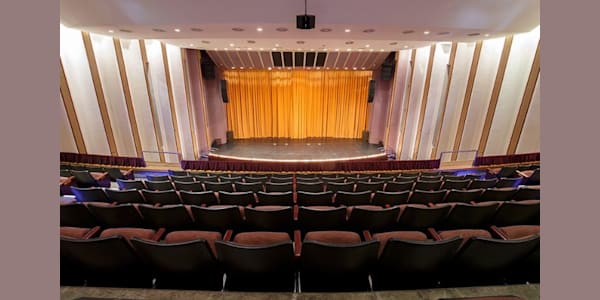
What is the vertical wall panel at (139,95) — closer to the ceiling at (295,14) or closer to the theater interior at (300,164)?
the theater interior at (300,164)

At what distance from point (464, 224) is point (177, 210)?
158 inches

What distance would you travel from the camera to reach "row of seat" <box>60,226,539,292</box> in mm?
2229

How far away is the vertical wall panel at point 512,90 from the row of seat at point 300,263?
10263 millimetres

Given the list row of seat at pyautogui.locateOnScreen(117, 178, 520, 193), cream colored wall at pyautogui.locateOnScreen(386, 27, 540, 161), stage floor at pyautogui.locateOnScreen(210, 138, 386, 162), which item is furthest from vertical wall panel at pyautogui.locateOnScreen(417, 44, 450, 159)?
row of seat at pyautogui.locateOnScreen(117, 178, 520, 193)

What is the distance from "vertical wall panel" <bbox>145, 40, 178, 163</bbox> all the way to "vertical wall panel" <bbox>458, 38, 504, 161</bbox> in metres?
13.5

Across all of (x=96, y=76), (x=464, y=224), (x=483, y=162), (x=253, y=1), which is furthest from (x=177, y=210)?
(x=483, y=162)

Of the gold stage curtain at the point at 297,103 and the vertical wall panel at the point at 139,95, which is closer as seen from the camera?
the vertical wall panel at the point at 139,95

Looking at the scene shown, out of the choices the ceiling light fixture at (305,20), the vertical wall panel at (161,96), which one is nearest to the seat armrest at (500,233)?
the ceiling light fixture at (305,20)

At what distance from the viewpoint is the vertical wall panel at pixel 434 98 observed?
12.0 m

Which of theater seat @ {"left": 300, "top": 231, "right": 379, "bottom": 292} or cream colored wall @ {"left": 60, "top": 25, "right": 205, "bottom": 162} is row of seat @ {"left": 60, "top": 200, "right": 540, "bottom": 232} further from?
cream colored wall @ {"left": 60, "top": 25, "right": 205, "bottom": 162}

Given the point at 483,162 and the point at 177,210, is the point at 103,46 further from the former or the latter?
the point at 483,162

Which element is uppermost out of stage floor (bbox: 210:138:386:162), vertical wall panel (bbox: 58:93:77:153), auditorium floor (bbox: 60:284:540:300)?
vertical wall panel (bbox: 58:93:77:153)

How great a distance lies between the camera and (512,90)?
10.7 metres

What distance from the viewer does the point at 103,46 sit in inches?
412
